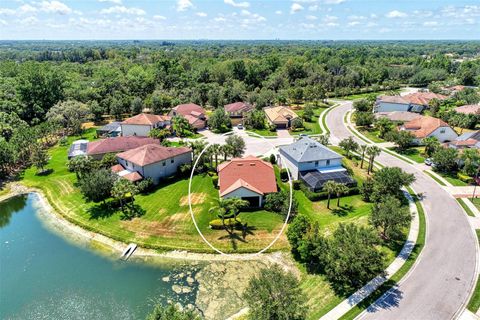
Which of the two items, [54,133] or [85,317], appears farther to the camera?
[54,133]

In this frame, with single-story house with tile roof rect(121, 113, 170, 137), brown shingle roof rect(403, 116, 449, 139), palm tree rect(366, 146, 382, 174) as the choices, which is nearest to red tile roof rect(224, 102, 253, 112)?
single-story house with tile roof rect(121, 113, 170, 137)

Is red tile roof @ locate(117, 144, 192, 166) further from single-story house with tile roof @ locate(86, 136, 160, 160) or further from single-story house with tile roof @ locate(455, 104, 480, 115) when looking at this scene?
single-story house with tile roof @ locate(455, 104, 480, 115)

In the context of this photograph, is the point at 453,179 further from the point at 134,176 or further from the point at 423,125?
the point at 134,176

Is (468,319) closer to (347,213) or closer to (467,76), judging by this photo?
(347,213)

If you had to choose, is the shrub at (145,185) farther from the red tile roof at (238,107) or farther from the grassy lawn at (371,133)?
the grassy lawn at (371,133)

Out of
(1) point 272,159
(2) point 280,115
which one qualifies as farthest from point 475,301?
(2) point 280,115

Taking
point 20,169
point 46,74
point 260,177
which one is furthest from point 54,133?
point 260,177

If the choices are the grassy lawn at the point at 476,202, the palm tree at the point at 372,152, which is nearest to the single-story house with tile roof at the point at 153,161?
the palm tree at the point at 372,152

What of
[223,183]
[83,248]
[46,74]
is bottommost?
[83,248]
